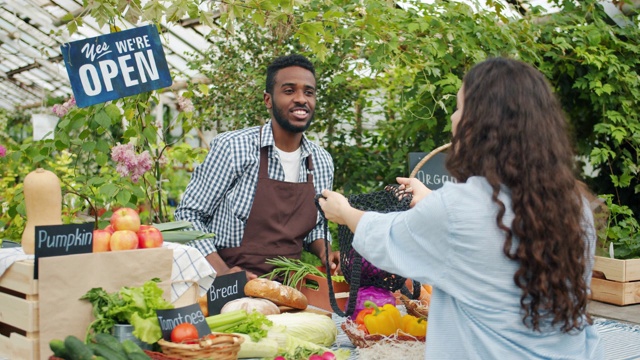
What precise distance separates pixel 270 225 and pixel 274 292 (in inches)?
24.6

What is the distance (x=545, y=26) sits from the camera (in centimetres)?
604

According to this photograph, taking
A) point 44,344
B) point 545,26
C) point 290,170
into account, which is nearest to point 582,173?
point 545,26

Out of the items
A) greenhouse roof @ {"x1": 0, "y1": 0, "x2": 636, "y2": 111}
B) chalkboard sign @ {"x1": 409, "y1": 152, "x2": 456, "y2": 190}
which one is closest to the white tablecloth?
Answer: chalkboard sign @ {"x1": 409, "y1": 152, "x2": 456, "y2": 190}

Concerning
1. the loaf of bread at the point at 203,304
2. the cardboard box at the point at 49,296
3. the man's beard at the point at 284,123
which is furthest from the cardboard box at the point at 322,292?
the cardboard box at the point at 49,296

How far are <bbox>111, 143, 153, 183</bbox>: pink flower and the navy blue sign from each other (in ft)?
1.29

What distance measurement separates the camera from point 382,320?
2.82 m

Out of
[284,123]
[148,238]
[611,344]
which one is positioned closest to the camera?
[148,238]

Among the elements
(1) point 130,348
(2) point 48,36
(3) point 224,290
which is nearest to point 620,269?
(3) point 224,290

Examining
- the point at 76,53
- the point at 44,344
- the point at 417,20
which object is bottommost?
the point at 44,344

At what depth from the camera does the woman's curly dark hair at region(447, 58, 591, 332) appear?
6.44ft

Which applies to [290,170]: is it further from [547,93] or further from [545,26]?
[545,26]

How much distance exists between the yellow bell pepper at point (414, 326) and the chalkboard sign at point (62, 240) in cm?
129

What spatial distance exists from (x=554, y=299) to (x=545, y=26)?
4.58m

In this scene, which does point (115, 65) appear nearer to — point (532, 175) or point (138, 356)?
point (138, 356)
